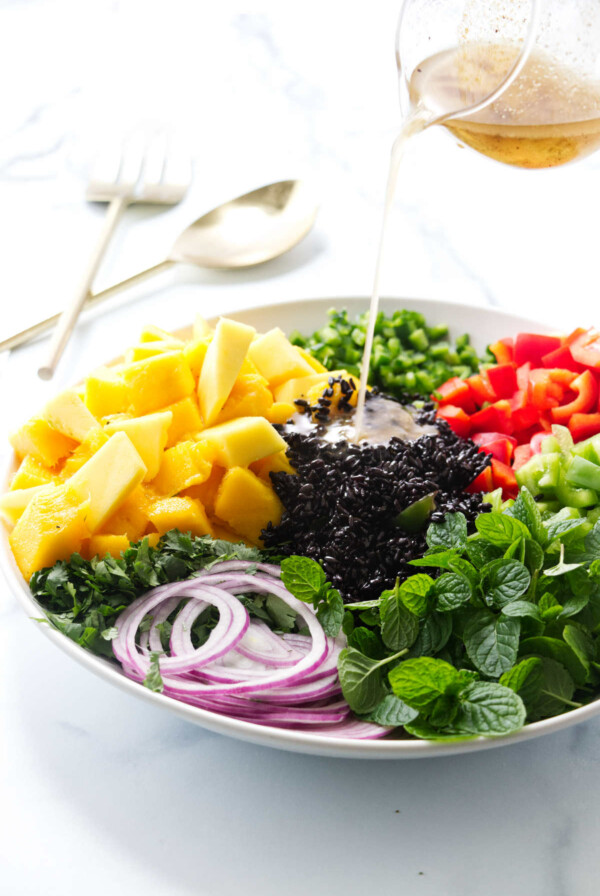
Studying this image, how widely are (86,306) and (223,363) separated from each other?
1.22 meters

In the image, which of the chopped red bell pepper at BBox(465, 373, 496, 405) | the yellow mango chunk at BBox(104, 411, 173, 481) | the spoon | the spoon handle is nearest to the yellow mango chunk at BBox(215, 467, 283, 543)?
the yellow mango chunk at BBox(104, 411, 173, 481)

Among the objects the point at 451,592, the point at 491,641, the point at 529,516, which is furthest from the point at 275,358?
the point at 491,641

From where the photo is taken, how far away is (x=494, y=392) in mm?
2900

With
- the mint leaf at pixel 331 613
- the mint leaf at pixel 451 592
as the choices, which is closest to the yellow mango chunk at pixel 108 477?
the mint leaf at pixel 331 613

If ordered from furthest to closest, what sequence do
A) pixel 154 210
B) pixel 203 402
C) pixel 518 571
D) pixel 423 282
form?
pixel 154 210 < pixel 423 282 < pixel 203 402 < pixel 518 571

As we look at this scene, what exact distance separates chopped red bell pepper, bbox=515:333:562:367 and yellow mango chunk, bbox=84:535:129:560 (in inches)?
57.7

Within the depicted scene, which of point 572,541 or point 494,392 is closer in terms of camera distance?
point 572,541

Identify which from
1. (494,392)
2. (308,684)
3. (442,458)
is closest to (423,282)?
(494,392)

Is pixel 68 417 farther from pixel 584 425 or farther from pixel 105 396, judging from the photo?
pixel 584 425

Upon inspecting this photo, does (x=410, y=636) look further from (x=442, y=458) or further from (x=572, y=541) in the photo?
(x=442, y=458)

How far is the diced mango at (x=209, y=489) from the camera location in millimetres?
2312

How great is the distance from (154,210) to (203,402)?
200cm

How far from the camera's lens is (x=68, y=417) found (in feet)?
7.52

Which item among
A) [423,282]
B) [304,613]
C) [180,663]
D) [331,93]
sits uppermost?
[331,93]
